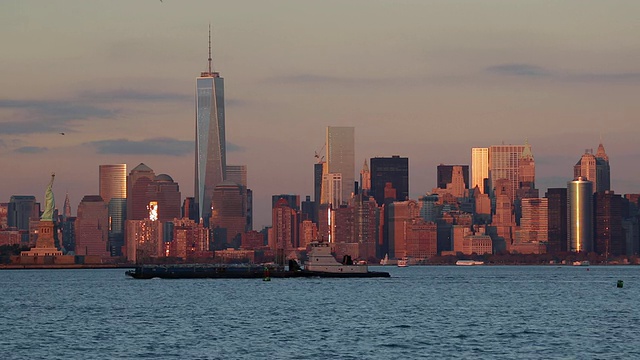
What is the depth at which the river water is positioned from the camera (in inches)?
3354

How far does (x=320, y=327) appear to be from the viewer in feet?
346

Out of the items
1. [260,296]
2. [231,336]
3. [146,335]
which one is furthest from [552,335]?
[260,296]

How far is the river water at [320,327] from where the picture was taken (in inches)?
3354

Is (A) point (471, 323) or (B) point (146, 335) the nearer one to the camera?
(B) point (146, 335)

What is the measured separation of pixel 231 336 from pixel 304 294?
70991 millimetres

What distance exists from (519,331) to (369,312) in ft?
91.2

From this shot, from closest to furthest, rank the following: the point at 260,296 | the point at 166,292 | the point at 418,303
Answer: the point at 418,303
the point at 260,296
the point at 166,292

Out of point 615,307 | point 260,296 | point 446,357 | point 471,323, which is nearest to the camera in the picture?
point 446,357

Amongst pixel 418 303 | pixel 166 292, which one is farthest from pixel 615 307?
pixel 166 292

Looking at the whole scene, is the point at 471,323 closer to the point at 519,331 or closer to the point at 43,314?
the point at 519,331

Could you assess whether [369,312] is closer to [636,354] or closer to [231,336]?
[231,336]

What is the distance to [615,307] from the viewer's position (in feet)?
452

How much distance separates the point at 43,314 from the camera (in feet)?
421

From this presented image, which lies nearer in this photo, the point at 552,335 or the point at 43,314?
the point at 552,335
